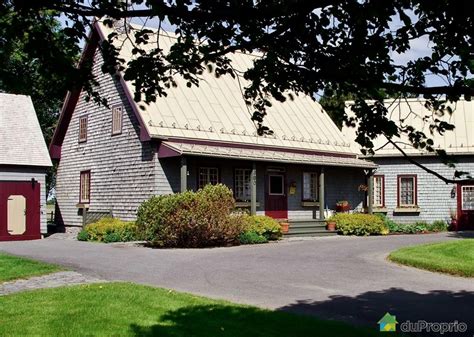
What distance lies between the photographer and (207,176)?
2225 cm

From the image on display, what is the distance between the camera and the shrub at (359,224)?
23.8m

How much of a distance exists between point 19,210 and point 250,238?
951 centimetres

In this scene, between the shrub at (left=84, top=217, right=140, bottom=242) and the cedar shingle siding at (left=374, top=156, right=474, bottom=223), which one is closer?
the shrub at (left=84, top=217, right=140, bottom=242)

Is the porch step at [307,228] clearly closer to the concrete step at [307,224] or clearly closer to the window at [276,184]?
the concrete step at [307,224]

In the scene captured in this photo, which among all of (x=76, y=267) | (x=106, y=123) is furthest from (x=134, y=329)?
(x=106, y=123)

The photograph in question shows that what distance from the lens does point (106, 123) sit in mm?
23766

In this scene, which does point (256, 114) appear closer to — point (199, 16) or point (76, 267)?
point (199, 16)

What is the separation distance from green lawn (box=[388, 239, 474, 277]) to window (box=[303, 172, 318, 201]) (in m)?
9.72

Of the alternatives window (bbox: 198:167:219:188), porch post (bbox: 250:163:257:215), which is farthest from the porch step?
window (bbox: 198:167:219:188)

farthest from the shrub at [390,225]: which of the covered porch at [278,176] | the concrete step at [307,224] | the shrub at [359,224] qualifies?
the concrete step at [307,224]

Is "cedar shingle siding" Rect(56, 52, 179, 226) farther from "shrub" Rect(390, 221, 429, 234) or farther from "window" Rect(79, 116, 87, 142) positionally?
"shrub" Rect(390, 221, 429, 234)

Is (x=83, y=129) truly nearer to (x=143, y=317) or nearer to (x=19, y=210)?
(x=19, y=210)

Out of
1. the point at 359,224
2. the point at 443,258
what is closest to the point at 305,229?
the point at 359,224

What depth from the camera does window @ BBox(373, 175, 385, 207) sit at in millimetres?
28125
